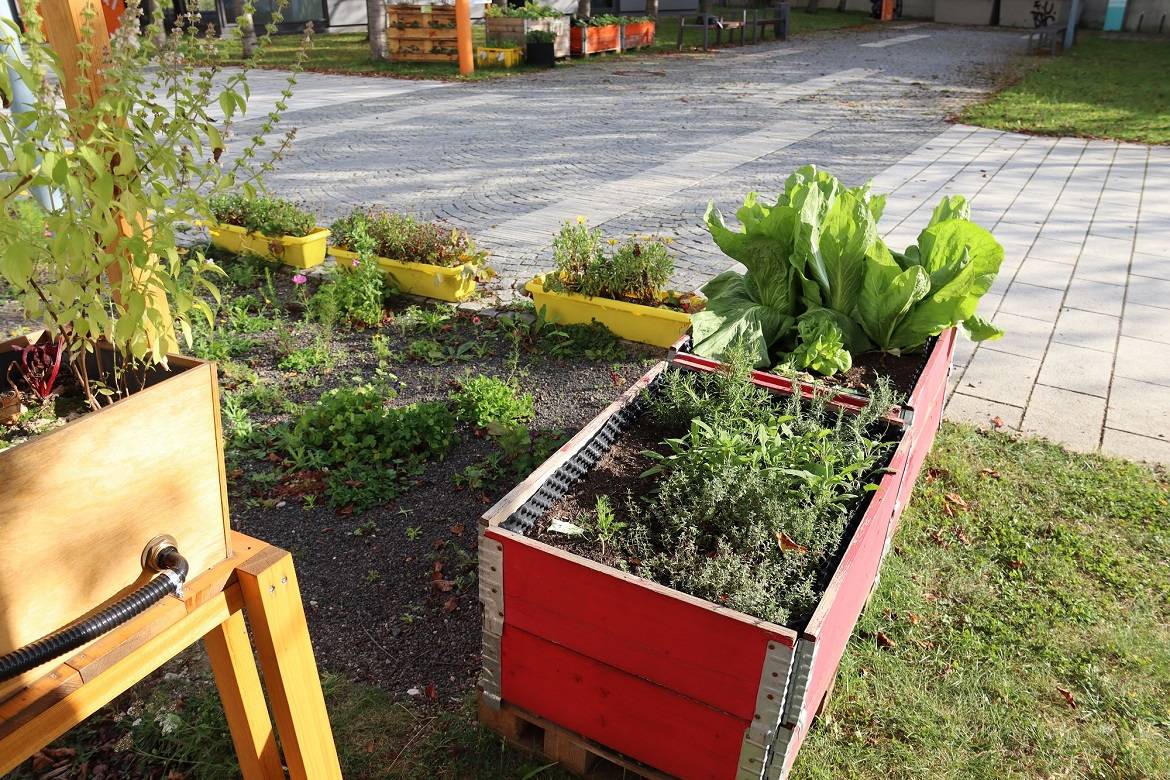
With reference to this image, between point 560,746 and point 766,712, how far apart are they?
0.63 m

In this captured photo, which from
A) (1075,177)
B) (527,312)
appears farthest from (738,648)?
(1075,177)

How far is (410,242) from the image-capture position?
530 cm

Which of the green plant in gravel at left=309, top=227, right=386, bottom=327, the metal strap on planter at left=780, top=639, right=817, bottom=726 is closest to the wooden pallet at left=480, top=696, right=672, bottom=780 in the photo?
the metal strap on planter at left=780, top=639, right=817, bottom=726

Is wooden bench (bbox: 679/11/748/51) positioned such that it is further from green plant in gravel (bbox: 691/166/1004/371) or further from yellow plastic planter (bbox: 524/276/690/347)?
green plant in gravel (bbox: 691/166/1004/371)

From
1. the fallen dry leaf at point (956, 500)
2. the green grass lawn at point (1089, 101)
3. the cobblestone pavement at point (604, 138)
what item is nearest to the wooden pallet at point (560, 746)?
the fallen dry leaf at point (956, 500)

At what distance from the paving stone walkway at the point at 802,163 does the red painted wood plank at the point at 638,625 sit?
2857 millimetres

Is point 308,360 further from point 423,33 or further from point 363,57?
point 363,57

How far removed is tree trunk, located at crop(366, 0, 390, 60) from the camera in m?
16.2

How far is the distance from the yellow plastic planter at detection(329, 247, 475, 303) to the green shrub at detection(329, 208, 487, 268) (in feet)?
0.21

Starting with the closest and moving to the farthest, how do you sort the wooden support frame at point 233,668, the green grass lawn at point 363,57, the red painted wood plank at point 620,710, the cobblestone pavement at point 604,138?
the wooden support frame at point 233,668 → the red painted wood plank at point 620,710 → the cobblestone pavement at point 604,138 → the green grass lawn at point 363,57

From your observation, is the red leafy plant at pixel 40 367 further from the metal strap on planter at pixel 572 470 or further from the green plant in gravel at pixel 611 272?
the green plant in gravel at pixel 611 272

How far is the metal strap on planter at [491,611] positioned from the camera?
2168mm

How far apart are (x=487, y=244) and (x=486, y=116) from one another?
602 centimetres

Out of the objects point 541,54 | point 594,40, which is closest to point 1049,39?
point 594,40
